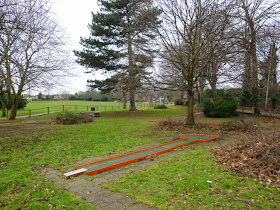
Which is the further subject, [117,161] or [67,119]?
[67,119]

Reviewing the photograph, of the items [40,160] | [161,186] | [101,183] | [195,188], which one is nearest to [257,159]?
[195,188]

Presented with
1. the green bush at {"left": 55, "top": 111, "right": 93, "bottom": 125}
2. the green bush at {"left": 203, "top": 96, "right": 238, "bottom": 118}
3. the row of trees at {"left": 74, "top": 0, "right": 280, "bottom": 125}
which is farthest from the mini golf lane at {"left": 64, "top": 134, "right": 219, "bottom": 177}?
the green bush at {"left": 203, "top": 96, "right": 238, "bottom": 118}

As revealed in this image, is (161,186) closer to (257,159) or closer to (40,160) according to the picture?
(257,159)

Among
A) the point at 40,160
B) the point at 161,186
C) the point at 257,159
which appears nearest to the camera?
the point at 161,186

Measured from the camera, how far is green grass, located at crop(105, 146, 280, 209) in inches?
119

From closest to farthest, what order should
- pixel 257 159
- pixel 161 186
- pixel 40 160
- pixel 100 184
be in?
pixel 161 186 < pixel 100 184 < pixel 257 159 < pixel 40 160

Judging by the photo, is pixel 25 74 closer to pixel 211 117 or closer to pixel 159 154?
pixel 159 154

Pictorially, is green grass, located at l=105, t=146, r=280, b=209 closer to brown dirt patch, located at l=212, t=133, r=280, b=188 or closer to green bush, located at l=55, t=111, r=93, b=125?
brown dirt patch, located at l=212, t=133, r=280, b=188

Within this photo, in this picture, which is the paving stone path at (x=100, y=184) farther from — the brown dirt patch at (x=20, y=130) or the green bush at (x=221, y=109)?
the green bush at (x=221, y=109)

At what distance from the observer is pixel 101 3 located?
2019 cm

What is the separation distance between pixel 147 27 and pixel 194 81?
3836 millimetres

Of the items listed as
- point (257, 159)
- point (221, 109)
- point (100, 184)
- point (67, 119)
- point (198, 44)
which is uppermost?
point (198, 44)

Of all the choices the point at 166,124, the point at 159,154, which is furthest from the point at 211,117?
the point at 159,154

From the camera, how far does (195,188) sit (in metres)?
3.51
